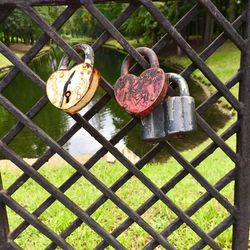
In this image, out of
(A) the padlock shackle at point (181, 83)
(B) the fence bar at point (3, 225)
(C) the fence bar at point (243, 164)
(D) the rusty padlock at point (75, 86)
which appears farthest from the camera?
(B) the fence bar at point (3, 225)

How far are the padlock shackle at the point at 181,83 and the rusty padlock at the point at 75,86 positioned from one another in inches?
16.7

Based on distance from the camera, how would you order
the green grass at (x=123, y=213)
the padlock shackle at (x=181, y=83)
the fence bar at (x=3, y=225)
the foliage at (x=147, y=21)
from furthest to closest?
the foliage at (x=147, y=21), the green grass at (x=123, y=213), the fence bar at (x=3, y=225), the padlock shackle at (x=181, y=83)

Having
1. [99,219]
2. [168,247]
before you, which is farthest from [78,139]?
[168,247]

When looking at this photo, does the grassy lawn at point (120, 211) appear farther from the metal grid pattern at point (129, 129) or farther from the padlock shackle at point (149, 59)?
the padlock shackle at point (149, 59)

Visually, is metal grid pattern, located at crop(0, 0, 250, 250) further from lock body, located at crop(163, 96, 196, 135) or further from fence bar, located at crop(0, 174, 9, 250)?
lock body, located at crop(163, 96, 196, 135)

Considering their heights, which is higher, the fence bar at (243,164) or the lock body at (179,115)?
the lock body at (179,115)

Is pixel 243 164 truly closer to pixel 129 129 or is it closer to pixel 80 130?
pixel 129 129

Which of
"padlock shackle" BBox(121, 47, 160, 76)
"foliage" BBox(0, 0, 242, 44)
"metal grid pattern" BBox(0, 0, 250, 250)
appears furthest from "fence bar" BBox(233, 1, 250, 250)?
"foliage" BBox(0, 0, 242, 44)

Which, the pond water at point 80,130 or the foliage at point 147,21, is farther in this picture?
the foliage at point 147,21

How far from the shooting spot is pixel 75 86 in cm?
189

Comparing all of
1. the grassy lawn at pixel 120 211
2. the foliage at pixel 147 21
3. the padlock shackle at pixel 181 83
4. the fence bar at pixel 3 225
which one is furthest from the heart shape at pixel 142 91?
the foliage at pixel 147 21

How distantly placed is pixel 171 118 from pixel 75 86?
20.6 inches

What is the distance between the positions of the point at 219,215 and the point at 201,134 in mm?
8035

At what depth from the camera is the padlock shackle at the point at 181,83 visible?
1989 millimetres
